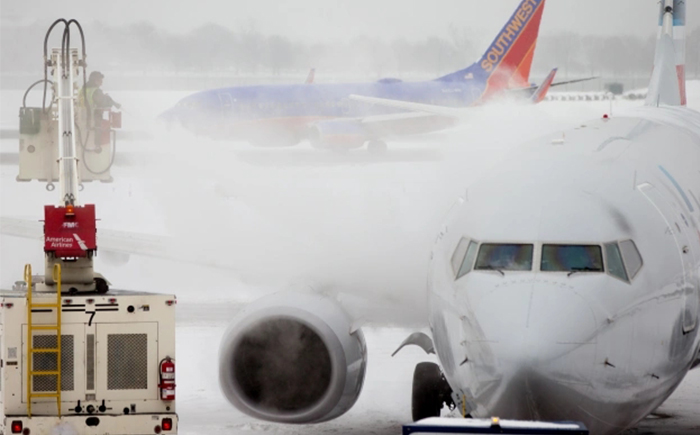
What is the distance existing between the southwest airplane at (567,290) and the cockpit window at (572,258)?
0.01m

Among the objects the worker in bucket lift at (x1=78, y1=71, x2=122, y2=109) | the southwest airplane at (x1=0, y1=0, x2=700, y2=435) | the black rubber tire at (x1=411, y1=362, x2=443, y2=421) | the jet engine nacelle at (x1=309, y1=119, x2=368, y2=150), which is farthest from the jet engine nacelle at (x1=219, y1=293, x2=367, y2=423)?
the jet engine nacelle at (x1=309, y1=119, x2=368, y2=150)

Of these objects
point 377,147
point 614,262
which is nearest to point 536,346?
point 614,262

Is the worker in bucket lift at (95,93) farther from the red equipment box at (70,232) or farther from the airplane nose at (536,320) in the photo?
the airplane nose at (536,320)

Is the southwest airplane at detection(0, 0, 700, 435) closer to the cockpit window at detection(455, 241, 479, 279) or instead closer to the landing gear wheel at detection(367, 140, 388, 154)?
the cockpit window at detection(455, 241, 479, 279)

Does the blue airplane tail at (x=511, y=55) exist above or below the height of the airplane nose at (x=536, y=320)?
above

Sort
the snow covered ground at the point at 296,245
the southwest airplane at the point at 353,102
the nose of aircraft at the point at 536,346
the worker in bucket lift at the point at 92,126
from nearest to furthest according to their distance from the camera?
1. the nose of aircraft at the point at 536,346
2. the snow covered ground at the point at 296,245
3. the worker in bucket lift at the point at 92,126
4. the southwest airplane at the point at 353,102

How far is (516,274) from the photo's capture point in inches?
363

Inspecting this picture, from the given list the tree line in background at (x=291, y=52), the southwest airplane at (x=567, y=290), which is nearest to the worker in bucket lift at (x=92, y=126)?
the southwest airplane at (x=567, y=290)

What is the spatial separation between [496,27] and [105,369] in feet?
106

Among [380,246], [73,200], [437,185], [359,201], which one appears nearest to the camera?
[73,200]

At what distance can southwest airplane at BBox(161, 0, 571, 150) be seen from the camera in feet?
155

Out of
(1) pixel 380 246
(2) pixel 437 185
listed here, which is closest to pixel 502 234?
(1) pixel 380 246

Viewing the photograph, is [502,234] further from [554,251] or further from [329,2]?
[329,2]

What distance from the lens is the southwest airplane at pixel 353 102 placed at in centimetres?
4731
